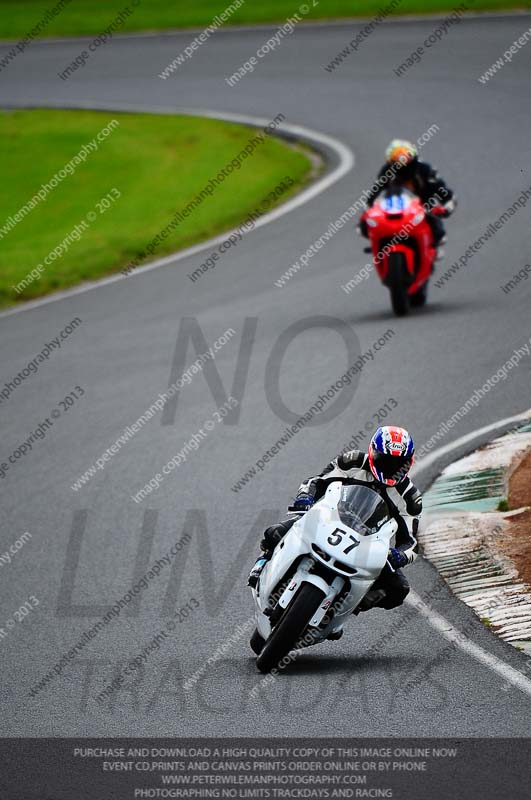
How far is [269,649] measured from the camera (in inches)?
293

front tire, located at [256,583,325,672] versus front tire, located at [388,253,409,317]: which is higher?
front tire, located at [388,253,409,317]

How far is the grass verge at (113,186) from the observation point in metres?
20.0

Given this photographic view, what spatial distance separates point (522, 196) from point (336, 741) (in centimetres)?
1515

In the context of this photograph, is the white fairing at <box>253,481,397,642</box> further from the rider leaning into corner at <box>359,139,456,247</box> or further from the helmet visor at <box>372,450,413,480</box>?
the rider leaning into corner at <box>359,139,456,247</box>

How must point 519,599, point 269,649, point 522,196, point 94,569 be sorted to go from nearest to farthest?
point 269,649 < point 519,599 < point 94,569 < point 522,196

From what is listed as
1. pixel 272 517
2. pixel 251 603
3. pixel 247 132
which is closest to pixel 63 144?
pixel 247 132

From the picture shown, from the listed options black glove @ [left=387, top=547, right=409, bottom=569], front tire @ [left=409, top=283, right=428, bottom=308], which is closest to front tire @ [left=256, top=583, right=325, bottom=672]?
black glove @ [left=387, top=547, right=409, bottom=569]

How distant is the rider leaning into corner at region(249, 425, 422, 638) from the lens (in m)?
7.80

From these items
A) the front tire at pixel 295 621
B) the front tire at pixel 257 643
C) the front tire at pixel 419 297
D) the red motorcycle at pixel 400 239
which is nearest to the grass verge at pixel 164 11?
the front tire at pixel 419 297

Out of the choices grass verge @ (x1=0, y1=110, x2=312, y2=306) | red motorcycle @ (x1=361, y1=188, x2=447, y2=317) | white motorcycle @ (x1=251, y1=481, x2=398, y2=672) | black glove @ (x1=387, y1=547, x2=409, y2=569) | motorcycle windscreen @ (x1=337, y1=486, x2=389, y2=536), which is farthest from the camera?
grass verge @ (x1=0, y1=110, x2=312, y2=306)

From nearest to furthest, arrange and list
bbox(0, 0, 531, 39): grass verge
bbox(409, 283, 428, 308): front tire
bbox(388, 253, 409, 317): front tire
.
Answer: bbox(388, 253, 409, 317): front tire < bbox(409, 283, 428, 308): front tire < bbox(0, 0, 531, 39): grass verge

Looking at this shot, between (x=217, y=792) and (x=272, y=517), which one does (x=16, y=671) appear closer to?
(x=217, y=792)

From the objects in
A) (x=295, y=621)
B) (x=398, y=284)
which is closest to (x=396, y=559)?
(x=295, y=621)

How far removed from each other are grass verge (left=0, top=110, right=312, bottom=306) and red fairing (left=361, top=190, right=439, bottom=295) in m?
5.49
